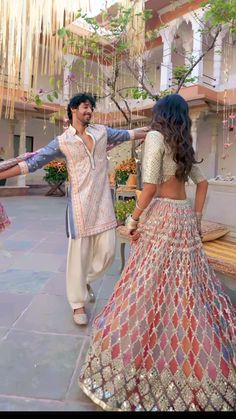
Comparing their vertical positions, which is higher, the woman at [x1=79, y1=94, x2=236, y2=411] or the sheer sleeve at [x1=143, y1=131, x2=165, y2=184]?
the sheer sleeve at [x1=143, y1=131, x2=165, y2=184]

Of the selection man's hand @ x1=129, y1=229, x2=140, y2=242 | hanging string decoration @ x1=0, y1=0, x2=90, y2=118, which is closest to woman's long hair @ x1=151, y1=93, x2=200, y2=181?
man's hand @ x1=129, y1=229, x2=140, y2=242

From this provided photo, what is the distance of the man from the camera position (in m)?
2.23

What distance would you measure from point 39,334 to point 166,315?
95 centimetres

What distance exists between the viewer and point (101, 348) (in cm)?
160

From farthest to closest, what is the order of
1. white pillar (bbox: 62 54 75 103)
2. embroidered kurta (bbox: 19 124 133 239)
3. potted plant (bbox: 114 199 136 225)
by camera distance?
white pillar (bbox: 62 54 75 103)
potted plant (bbox: 114 199 136 225)
embroidered kurta (bbox: 19 124 133 239)

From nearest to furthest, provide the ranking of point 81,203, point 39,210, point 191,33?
point 81,203
point 39,210
point 191,33

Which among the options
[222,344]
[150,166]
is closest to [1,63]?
[150,166]

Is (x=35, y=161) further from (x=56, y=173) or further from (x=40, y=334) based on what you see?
(x=56, y=173)

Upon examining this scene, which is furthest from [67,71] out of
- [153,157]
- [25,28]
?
[153,157]

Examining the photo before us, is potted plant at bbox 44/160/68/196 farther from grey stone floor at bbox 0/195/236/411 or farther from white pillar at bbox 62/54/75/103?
grey stone floor at bbox 0/195/236/411

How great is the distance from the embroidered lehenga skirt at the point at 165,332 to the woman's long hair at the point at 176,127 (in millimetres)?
239

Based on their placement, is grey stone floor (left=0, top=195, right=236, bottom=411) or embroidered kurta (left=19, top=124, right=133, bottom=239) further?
embroidered kurta (left=19, top=124, right=133, bottom=239)

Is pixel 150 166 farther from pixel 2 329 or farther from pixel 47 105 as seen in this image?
pixel 47 105

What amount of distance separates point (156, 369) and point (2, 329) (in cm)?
117
